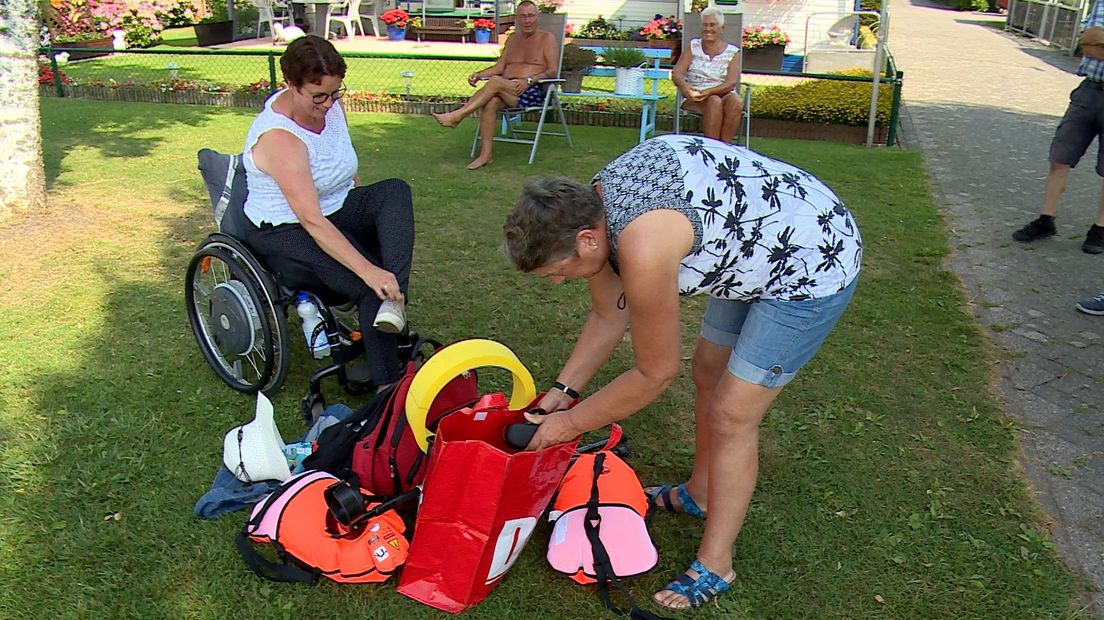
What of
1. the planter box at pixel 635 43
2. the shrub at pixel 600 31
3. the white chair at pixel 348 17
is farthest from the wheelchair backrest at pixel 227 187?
the white chair at pixel 348 17

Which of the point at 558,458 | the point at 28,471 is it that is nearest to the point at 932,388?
the point at 558,458

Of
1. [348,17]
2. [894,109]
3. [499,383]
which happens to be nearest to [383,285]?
[499,383]

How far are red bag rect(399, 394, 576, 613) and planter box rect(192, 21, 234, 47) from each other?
18045 mm

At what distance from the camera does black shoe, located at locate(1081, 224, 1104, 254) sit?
5.36 meters

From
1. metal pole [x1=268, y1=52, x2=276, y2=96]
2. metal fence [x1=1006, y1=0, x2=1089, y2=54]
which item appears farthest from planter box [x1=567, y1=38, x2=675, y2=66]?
metal fence [x1=1006, y1=0, x2=1089, y2=54]

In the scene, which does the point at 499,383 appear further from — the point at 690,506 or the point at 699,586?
the point at 699,586

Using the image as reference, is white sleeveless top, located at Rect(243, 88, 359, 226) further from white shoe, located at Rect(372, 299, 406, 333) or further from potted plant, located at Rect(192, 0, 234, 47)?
potted plant, located at Rect(192, 0, 234, 47)

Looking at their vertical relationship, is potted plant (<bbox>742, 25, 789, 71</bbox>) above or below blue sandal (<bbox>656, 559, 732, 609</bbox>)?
above

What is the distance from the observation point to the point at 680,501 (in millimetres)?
2828

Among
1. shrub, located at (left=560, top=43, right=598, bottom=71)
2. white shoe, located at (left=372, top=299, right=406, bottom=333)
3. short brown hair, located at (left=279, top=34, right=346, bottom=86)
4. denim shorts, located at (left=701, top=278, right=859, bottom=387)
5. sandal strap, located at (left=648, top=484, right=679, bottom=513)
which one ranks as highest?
short brown hair, located at (left=279, top=34, right=346, bottom=86)

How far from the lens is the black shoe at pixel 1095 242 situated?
17.6 feet

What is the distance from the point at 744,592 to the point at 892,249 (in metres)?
3.67

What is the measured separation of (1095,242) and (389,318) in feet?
15.6

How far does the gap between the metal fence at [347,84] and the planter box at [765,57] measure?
1.15 meters
